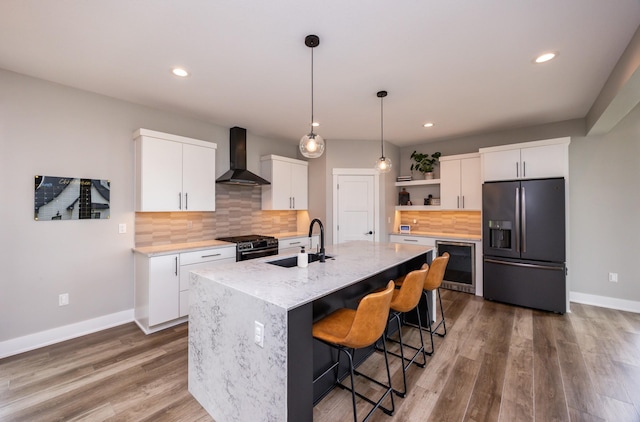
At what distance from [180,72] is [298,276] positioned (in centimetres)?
225

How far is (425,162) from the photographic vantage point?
17.2 ft

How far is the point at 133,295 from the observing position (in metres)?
3.43

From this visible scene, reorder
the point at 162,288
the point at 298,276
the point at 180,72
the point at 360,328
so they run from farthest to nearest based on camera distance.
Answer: the point at 162,288, the point at 180,72, the point at 298,276, the point at 360,328

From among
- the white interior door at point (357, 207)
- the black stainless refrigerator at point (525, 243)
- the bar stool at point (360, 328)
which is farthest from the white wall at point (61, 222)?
the black stainless refrigerator at point (525, 243)

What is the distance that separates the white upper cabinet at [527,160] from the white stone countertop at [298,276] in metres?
2.39

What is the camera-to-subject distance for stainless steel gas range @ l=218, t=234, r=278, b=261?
12.7 feet

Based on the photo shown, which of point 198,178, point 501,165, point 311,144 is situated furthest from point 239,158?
point 501,165

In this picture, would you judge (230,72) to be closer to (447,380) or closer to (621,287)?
(447,380)

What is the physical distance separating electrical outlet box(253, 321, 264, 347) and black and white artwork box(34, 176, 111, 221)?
109 inches

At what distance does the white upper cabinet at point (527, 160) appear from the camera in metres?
3.70

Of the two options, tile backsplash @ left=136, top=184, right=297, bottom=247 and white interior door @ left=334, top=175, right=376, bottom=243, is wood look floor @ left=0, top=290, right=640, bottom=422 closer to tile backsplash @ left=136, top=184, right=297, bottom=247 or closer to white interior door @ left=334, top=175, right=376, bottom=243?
tile backsplash @ left=136, top=184, right=297, bottom=247

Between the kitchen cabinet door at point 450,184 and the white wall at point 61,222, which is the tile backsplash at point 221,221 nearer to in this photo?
the white wall at point 61,222

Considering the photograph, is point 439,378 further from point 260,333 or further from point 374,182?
point 374,182

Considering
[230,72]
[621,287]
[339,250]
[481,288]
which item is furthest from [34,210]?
[621,287]
